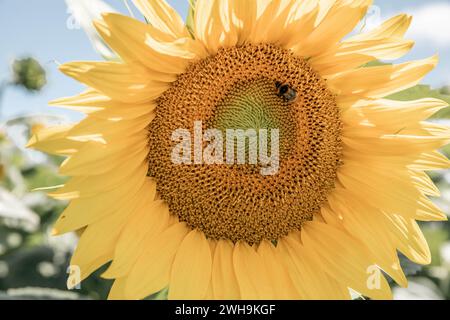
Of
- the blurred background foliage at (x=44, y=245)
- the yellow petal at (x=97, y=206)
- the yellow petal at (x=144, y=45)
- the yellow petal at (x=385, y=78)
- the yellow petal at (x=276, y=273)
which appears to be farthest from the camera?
the blurred background foliage at (x=44, y=245)

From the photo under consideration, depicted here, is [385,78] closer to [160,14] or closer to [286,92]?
[286,92]

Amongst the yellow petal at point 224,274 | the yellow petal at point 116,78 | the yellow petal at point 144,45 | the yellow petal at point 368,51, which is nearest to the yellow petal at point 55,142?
the yellow petal at point 116,78

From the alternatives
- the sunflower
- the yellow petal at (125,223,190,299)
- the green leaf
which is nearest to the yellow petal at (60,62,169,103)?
the sunflower

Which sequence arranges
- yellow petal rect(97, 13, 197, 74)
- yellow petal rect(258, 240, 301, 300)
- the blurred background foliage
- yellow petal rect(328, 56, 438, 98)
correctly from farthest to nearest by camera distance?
the blurred background foliage → yellow petal rect(258, 240, 301, 300) → yellow petal rect(328, 56, 438, 98) → yellow petal rect(97, 13, 197, 74)

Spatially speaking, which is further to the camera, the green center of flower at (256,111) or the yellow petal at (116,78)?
the green center of flower at (256,111)

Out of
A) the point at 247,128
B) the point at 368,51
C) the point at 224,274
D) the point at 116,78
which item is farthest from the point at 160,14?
the point at 224,274

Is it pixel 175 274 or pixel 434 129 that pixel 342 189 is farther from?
pixel 175 274

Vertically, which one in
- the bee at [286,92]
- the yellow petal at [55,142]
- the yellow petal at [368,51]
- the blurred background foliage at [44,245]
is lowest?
the blurred background foliage at [44,245]

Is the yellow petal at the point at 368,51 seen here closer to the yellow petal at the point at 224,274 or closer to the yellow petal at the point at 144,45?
the yellow petal at the point at 144,45

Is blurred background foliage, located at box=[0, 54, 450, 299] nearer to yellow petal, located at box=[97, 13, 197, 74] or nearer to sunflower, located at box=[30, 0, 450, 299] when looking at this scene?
sunflower, located at box=[30, 0, 450, 299]

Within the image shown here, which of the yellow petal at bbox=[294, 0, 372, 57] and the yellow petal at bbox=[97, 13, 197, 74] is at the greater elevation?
the yellow petal at bbox=[294, 0, 372, 57]
